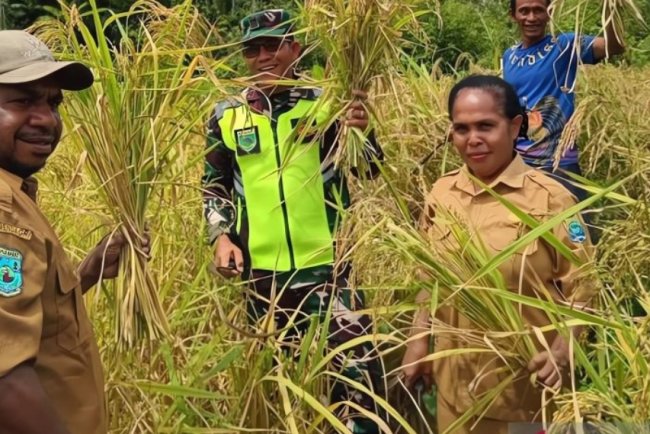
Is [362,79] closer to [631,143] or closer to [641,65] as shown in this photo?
[631,143]

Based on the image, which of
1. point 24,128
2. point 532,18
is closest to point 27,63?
point 24,128

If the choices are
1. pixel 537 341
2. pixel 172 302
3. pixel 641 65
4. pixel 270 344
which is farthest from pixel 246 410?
pixel 641 65

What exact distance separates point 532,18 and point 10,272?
7.85 ft

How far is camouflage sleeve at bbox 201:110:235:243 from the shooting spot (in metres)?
2.70

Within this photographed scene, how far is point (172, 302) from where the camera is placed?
268 centimetres

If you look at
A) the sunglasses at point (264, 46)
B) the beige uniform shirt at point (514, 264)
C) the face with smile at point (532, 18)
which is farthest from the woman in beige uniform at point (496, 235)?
the face with smile at point (532, 18)

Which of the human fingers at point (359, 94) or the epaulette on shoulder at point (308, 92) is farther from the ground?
the human fingers at point (359, 94)

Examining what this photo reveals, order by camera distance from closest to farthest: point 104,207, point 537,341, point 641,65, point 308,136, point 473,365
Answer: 1. point 537,341
2. point 473,365
3. point 104,207
4. point 308,136
5. point 641,65

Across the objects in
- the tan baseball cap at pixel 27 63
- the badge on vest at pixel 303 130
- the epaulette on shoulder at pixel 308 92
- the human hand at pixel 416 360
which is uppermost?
the tan baseball cap at pixel 27 63

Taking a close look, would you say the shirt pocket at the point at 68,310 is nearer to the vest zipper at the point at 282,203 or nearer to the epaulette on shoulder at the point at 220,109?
the vest zipper at the point at 282,203

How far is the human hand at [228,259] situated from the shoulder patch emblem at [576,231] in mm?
1007

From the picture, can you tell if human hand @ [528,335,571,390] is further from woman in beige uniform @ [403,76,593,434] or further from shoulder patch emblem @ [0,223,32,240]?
shoulder patch emblem @ [0,223,32,240]

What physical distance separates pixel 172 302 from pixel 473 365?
39.5 inches

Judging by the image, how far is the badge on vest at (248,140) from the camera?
264cm
